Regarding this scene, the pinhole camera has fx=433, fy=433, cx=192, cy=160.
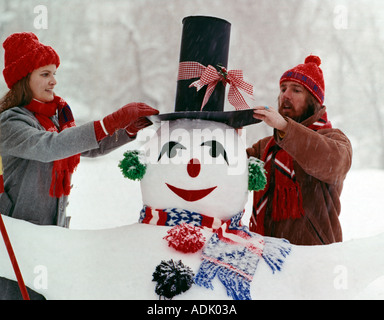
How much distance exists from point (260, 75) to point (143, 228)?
83.4 inches

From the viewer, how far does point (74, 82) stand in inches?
122

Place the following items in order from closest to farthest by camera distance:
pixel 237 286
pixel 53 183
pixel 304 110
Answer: pixel 237 286 < pixel 53 183 < pixel 304 110

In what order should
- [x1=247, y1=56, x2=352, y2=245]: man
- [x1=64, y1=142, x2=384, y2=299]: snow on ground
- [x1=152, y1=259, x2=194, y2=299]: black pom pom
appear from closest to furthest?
[x1=152, y1=259, x2=194, y2=299]: black pom pom, [x1=247, y1=56, x2=352, y2=245]: man, [x1=64, y1=142, x2=384, y2=299]: snow on ground

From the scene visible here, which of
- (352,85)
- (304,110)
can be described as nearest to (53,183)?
(304,110)

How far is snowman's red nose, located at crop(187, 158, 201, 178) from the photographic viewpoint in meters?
1.22

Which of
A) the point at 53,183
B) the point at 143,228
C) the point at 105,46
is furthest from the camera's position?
the point at 105,46

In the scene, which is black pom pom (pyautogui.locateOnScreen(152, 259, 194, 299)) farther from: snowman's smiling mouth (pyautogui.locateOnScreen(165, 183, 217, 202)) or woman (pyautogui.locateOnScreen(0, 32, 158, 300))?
woman (pyautogui.locateOnScreen(0, 32, 158, 300))

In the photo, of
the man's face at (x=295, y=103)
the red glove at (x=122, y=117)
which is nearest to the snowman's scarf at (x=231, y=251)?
the red glove at (x=122, y=117)

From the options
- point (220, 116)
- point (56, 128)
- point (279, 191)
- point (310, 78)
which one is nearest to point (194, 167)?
point (220, 116)

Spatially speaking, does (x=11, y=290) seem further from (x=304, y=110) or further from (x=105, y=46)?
(x=105, y=46)

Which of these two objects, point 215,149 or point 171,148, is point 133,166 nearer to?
point 171,148

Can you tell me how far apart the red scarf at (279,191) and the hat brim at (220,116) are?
0.34 metres

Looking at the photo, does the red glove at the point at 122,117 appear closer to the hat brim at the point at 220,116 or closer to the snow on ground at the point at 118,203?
the hat brim at the point at 220,116

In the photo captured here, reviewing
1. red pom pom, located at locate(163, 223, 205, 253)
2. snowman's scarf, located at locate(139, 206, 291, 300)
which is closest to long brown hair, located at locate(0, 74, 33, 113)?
snowman's scarf, located at locate(139, 206, 291, 300)
